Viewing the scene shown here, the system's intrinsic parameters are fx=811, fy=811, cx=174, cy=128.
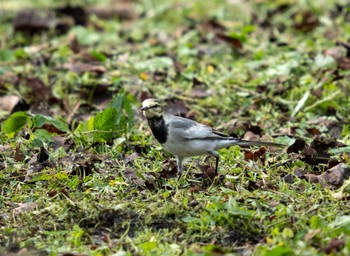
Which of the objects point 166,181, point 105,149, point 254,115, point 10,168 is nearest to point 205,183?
point 166,181

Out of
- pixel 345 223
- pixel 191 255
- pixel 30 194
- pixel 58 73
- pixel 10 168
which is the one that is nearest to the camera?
pixel 191 255

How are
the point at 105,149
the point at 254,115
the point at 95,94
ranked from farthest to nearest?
the point at 95,94 → the point at 254,115 → the point at 105,149

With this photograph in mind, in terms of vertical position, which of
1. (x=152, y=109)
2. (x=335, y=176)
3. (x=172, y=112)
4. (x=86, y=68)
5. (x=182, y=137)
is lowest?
(x=172, y=112)

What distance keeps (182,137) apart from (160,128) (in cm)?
18

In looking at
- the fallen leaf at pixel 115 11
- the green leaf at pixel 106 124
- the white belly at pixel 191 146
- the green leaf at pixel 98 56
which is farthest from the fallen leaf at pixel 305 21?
the white belly at pixel 191 146

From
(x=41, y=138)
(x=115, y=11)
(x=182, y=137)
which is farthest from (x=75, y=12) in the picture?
(x=182, y=137)

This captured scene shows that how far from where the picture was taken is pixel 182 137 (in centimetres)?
590

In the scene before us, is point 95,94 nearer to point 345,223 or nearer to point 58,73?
point 58,73

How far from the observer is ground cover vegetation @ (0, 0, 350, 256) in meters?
5.03

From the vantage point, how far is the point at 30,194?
574 centimetres

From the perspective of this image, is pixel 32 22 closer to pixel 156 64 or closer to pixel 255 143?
pixel 156 64

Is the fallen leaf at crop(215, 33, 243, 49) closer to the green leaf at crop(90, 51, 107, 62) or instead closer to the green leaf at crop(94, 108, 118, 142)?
the green leaf at crop(90, 51, 107, 62)

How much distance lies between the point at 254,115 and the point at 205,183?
197 cm

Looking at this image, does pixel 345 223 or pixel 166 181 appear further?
pixel 166 181
